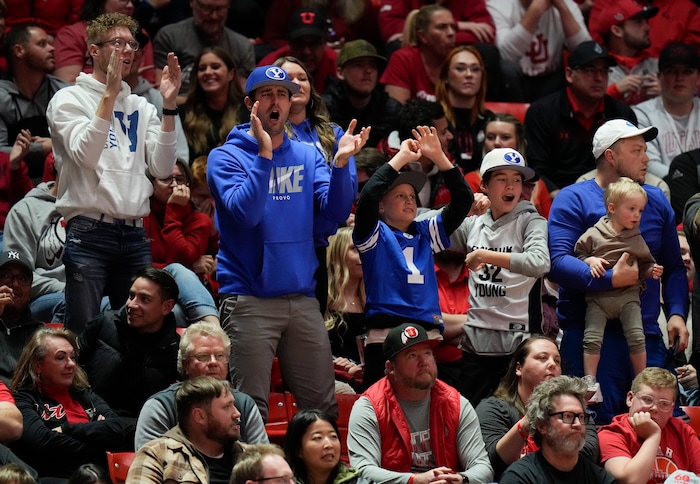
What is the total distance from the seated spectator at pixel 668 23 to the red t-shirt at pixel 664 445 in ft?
17.3

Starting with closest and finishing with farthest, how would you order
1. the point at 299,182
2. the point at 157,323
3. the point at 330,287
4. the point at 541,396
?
the point at 541,396
the point at 299,182
the point at 157,323
the point at 330,287

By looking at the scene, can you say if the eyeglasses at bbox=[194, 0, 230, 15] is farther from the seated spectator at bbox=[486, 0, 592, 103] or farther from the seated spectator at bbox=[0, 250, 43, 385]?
the seated spectator at bbox=[0, 250, 43, 385]

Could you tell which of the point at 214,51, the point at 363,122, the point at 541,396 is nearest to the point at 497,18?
the point at 363,122

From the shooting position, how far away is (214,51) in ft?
30.3

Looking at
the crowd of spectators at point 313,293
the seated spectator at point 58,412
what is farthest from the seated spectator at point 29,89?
the seated spectator at point 58,412

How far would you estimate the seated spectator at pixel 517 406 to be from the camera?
6.32m

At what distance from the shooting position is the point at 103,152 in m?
7.02

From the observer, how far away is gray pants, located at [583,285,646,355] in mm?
6988

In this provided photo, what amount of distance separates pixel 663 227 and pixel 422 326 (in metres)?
1.62

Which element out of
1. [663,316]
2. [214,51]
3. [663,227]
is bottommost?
[663,316]

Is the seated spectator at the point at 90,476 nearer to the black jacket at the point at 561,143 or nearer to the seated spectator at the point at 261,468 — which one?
the seated spectator at the point at 261,468

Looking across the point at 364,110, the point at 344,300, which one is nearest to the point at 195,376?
the point at 344,300

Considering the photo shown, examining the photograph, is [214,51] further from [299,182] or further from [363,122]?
[299,182]

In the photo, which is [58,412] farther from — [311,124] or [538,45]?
[538,45]
